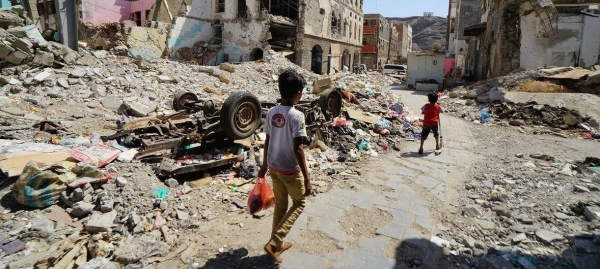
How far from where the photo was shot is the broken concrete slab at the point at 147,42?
2089cm

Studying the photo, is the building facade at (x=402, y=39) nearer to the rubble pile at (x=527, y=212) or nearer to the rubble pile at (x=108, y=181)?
the rubble pile at (x=108, y=181)

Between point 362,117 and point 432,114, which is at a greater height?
point 432,114

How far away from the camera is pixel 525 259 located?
2900 millimetres

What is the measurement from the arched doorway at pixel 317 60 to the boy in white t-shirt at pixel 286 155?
79.7 ft

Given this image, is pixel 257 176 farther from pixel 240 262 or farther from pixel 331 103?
pixel 331 103

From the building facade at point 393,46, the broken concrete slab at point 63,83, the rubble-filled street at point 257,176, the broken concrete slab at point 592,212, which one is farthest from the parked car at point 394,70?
the broken concrete slab at point 592,212

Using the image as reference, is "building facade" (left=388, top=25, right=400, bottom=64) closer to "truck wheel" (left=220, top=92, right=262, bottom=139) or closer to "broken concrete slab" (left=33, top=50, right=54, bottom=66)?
"broken concrete slab" (left=33, top=50, right=54, bottom=66)

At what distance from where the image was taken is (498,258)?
2945mm

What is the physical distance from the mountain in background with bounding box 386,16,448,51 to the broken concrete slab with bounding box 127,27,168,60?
206ft

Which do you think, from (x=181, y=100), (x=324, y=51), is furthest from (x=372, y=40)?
(x=181, y=100)

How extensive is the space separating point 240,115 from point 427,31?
83192mm

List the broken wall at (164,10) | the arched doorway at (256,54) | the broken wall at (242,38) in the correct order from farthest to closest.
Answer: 1. the broken wall at (164,10)
2. the arched doorway at (256,54)
3. the broken wall at (242,38)

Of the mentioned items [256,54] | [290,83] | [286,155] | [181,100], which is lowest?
[286,155]

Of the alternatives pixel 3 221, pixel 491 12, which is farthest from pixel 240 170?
pixel 491 12
